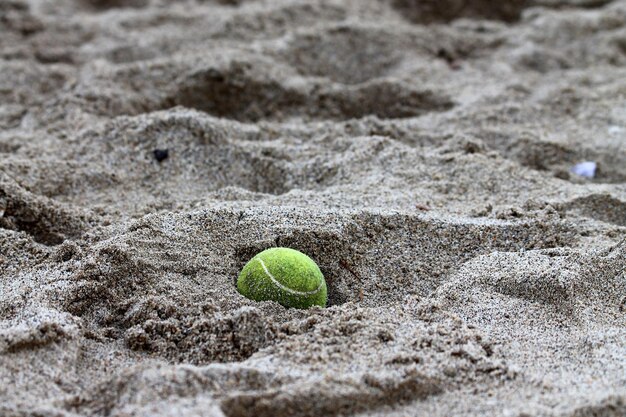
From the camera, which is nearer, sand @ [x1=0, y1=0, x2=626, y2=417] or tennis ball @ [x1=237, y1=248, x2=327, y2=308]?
sand @ [x1=0, y1=0, x2=626, y2=417]

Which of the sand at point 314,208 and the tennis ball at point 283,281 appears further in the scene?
the tennis ball at point 283,281

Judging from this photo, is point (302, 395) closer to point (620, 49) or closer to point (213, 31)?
point (213, 31)

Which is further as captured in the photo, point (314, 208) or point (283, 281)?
point (314, 208)
